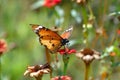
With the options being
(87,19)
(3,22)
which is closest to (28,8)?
(3,22)

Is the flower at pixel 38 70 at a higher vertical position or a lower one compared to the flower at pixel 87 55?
lower

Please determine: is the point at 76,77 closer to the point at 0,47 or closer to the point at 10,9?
the point at 10,9

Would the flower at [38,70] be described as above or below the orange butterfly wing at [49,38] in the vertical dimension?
below

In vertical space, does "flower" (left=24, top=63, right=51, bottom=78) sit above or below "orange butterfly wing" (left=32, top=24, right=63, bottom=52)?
below

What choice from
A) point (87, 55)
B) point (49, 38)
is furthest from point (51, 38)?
point (87, 55)

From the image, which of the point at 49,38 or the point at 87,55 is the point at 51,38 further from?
the point at 87,55
